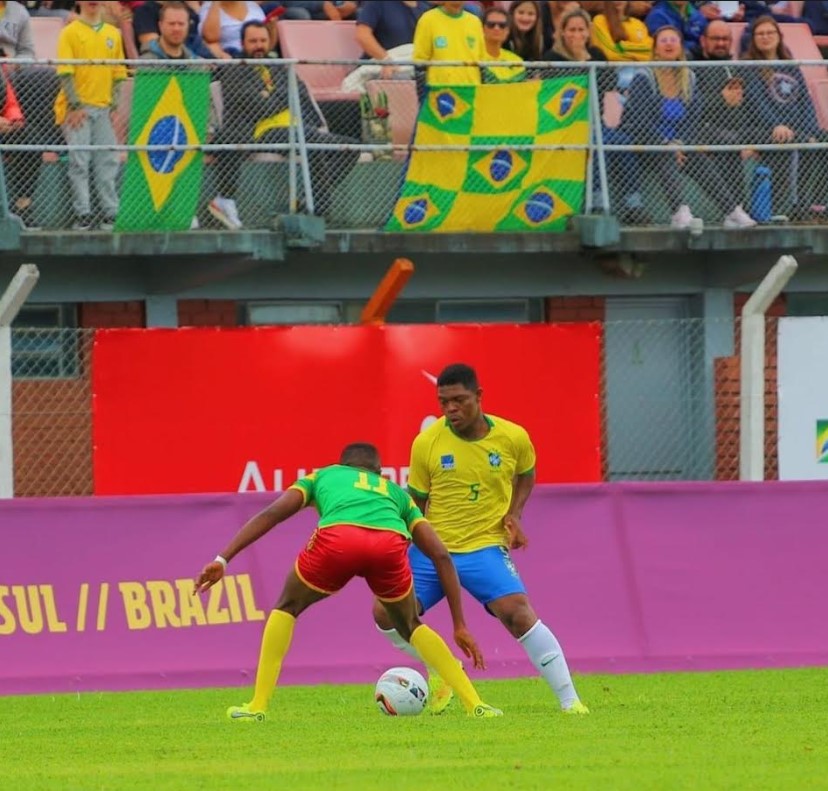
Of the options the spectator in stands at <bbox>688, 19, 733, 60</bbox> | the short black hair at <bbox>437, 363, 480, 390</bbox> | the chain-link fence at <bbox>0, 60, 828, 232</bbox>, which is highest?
the spectator in stands at <bbox>688, 19, 733, 60</bbox>

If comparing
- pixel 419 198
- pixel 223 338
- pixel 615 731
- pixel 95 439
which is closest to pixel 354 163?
pixel 419 198

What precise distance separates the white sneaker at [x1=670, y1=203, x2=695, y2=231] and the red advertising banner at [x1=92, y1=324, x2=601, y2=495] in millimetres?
2205

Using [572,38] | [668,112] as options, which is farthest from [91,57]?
[668,112]

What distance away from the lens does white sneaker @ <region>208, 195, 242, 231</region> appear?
58.5 ft

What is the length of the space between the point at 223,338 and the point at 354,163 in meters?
2.18

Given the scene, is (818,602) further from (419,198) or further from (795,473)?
(419,198)

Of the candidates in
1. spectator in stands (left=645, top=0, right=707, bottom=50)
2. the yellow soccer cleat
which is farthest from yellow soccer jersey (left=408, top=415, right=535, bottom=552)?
spectator in stands (left=645, top=0, right=707, bottom=50)

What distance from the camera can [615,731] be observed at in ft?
34.1

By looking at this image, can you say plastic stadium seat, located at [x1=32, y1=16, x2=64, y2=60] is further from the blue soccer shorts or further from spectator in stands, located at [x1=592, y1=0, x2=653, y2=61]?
the blue soccer shorts

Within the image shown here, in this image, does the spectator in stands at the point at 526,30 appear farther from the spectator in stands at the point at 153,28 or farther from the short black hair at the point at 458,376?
the short black hair at the point at 458,376

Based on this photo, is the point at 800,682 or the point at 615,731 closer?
the point at 615,731

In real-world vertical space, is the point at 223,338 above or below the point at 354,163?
below

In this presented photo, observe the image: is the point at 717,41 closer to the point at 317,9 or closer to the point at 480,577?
the point at 317,9

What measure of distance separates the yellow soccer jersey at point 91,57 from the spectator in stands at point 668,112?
4.24m
